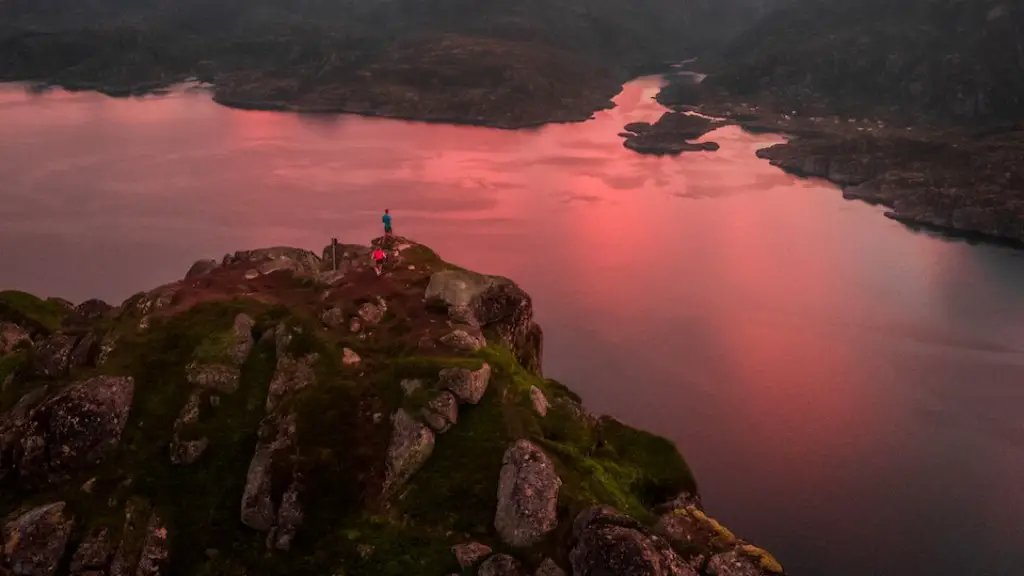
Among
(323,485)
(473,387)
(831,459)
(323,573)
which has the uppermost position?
(473,387)

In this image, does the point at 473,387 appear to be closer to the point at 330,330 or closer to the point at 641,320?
the point at 330,330

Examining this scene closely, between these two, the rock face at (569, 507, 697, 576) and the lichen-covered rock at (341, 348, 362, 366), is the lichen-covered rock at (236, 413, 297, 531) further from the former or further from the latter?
the rock face at (569, 507, 697, 576)

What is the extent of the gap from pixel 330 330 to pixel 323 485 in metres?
9.62

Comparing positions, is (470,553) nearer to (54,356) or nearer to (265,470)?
(265,470)

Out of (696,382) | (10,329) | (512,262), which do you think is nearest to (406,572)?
(10,329)

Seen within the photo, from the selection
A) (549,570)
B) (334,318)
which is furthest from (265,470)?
(549,570)

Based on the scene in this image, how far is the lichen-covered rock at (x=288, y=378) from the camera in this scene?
116 feet

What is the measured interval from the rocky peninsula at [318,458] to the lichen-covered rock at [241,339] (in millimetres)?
90

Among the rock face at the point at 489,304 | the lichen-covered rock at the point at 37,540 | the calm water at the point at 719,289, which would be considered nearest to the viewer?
the lichen-covered rock at the point at 37,540

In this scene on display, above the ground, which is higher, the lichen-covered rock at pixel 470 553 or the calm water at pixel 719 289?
the lichen-covered rock at pixel 470 553

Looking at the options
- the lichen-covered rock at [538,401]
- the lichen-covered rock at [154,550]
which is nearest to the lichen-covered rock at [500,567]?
the lichen-covered rock at [538,401]

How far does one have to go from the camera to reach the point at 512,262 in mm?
117312

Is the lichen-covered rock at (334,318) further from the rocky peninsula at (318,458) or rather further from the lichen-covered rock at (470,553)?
the lichen-covered rock at (470,553)

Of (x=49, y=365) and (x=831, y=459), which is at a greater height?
(x=49, y=365)
